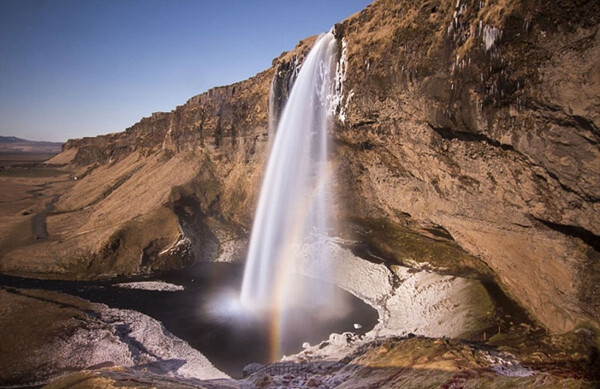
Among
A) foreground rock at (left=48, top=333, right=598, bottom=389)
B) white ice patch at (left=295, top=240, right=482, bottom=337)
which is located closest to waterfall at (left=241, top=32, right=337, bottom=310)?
white ice patch at (left=295, top=240, right=482, bottom=337)

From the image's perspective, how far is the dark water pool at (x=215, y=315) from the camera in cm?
1531

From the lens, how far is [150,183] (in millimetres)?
37531

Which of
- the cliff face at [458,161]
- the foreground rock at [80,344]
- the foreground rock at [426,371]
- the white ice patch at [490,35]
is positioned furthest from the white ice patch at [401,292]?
the white ice patch at [490,35]

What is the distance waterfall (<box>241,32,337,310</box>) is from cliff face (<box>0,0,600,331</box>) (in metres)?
1.68

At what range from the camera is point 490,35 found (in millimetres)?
10859

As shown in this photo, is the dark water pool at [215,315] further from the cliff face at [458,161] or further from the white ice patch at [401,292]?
the cliff face at [458,161]

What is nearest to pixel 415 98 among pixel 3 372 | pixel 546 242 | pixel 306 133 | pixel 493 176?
pixel 493 176

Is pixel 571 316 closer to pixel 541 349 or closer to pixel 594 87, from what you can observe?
pixel 541 349

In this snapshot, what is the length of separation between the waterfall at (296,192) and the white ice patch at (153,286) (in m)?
4.83

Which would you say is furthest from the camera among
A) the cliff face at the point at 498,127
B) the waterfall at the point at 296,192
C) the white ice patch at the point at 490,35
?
the waterfall at the point at 296,192

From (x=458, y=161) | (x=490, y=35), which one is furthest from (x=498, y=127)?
(x=490, y=35)

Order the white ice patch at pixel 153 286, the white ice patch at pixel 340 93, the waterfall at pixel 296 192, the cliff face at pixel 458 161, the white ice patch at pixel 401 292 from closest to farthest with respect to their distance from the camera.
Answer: the cliff face at pixel 458 161, the white ice patch at pixel 401 292, the white ice patch at pixel 340 93, the waterfall at pixel 296 192, the white ice patch at pixel 153 286

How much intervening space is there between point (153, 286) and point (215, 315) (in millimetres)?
6670

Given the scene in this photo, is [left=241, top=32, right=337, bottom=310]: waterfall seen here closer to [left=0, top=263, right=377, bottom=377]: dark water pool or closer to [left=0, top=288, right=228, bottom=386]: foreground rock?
[left=0, top=263, right=377, bottom=377]: dark water pool
